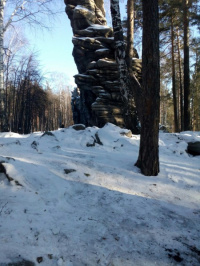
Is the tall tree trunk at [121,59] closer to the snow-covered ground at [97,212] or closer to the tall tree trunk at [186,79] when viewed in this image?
the snow-covered ground at [97,212]

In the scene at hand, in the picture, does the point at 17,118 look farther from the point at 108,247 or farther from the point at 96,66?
the point at 108,247

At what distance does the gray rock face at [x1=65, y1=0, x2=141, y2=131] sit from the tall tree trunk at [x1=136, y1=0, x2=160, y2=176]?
32.5 ft

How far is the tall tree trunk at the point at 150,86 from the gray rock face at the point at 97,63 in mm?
9909

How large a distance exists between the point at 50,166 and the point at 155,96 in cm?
293

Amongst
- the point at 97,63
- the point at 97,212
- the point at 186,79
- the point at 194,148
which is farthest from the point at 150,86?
the point at 97,63

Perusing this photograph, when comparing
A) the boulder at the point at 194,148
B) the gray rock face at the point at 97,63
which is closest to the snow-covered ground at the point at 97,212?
the boulder at the point at 194,148

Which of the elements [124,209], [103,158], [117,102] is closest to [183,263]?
[124,209]

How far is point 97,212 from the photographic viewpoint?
10.0ft

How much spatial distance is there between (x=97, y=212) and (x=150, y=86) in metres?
3.02

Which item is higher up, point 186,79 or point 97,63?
point 97,63

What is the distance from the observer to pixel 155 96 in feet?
14.6

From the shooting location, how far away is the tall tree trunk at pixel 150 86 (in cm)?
442

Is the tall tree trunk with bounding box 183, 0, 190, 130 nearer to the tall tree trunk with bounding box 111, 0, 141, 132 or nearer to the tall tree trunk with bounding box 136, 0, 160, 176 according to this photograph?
the tall tree trunk with bounding box 111, 0, 141, 132

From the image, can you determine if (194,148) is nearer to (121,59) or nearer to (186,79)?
(121,59)
